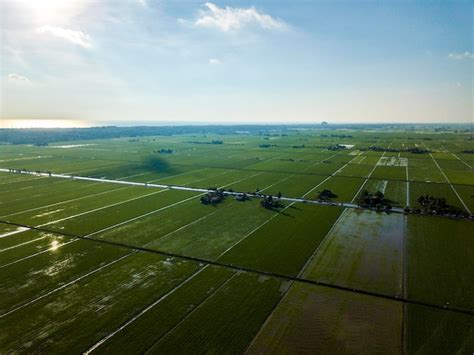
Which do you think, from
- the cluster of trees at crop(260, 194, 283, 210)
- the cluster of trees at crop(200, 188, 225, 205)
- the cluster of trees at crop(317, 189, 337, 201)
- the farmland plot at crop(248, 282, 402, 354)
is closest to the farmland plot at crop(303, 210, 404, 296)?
the farmland plot at crop(248, 282, 402, 354)

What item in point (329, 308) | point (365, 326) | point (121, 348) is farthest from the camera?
point (329, 308)

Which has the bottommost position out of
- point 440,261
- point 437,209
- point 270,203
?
point 440,261

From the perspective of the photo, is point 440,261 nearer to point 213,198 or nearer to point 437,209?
point 437,209

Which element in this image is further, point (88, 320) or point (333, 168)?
point (333, 168)

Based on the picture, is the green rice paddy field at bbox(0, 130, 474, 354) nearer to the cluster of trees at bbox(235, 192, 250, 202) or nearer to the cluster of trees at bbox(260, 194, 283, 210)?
the cluster of trees at bbox(260, 194, 283, 210)

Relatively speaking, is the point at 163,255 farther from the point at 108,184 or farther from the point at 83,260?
the point at 108,184

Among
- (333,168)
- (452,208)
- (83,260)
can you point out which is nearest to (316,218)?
(452,208)

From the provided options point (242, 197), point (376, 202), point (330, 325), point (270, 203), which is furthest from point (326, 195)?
point (330, 325)
